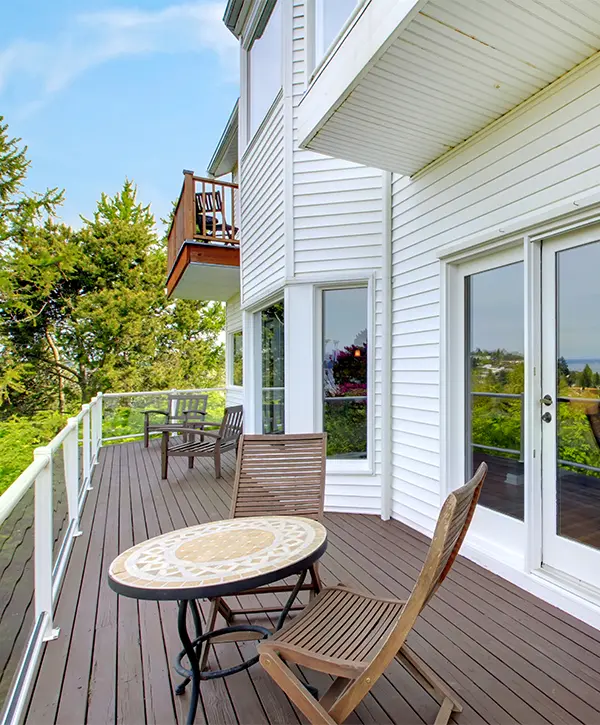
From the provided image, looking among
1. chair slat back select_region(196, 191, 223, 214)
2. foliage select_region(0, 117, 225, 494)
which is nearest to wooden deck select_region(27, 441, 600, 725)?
chair slat back select_region(196, 191, 223, 214)

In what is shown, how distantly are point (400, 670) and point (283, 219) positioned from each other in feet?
12.7

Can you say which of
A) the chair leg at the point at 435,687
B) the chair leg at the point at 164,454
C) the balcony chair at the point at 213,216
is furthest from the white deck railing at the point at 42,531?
the balcony chair at the point at 213,216

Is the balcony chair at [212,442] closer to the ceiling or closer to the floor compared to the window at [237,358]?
closer to the floor

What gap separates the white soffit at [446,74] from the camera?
209cm

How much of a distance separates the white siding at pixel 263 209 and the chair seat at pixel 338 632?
3313 mm

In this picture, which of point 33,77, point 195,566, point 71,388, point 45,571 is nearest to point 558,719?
point 195,566

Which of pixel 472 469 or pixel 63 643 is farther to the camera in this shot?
pixel 472 469

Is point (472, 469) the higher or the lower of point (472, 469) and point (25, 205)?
the lower

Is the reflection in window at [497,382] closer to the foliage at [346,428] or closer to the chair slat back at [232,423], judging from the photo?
the foliage at [346,428]

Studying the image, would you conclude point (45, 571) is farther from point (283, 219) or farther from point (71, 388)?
point (71, 388)

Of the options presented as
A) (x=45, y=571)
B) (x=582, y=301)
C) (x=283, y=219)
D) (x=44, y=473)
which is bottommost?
(x=45, y=571)

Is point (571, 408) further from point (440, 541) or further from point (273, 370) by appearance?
point (273, 370)

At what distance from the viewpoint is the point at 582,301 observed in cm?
256

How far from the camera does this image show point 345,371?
443 centimetres
